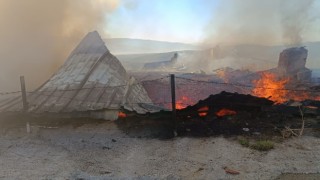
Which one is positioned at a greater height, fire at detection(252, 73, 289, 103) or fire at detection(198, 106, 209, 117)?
fire at detection(252, 73, 289, 103)

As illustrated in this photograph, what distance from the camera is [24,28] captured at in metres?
21.2

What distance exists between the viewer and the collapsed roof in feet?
42.6

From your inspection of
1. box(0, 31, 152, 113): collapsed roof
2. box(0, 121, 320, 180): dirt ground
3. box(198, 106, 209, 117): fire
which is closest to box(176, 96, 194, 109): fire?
box(0, 31, 152, 113): collapsed roof

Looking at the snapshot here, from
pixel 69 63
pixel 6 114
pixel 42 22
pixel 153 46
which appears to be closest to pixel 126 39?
pixel 153 46

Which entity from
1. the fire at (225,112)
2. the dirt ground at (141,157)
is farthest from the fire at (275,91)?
the dirt ground at (141,157)

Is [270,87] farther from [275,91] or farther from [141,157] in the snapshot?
[141,157]

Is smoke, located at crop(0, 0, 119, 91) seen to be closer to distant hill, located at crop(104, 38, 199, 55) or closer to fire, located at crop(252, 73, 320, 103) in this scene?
fire, located at crop(252, 73, 320, 103)

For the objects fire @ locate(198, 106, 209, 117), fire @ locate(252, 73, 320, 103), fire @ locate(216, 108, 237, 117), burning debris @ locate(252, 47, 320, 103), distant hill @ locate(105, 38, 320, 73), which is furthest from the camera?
distant hill @ locate(105, 38, 320, 73)

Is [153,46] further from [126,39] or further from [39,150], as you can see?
[39,150]

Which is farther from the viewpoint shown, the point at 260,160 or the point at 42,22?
the point at 42,22

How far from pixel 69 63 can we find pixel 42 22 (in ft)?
19.9

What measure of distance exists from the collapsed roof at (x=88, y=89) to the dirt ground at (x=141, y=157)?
133cm

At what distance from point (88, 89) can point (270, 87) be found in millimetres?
8569

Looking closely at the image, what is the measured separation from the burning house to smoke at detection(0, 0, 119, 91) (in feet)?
14.7
